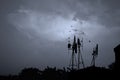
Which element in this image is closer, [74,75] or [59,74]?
[74,75]

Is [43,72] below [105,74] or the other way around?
the other way around

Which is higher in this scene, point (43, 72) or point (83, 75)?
point (43, 72)

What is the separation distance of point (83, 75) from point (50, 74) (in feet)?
126

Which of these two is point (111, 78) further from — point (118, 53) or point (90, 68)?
point (118, 53)

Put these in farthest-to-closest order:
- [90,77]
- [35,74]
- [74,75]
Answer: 1. [35,74]
2. [74,75]
3. [90,77]

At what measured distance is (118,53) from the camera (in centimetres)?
4206

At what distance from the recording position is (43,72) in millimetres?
72812

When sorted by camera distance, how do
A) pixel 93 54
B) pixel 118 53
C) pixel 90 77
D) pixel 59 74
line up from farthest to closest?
pixel 59 74
pixel 93 54
pixel 118 53
pixel 90 77

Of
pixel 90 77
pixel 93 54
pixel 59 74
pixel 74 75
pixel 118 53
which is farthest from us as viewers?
pixel 59 74

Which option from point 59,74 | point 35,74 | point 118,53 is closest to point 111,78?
point 118,53

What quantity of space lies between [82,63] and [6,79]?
119 ft

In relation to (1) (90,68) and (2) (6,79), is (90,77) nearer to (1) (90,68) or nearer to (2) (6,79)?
(1) (90,68)

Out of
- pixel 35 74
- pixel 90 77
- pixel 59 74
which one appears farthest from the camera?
pixel 35 74

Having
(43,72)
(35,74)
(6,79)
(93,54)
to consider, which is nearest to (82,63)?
(93,54)
